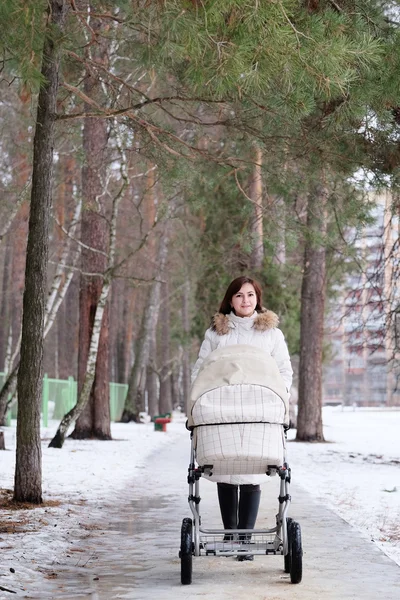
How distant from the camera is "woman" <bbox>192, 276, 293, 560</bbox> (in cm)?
570

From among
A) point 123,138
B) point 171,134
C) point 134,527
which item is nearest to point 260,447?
point 134,527

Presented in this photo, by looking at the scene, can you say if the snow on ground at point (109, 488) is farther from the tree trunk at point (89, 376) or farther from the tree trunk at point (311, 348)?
the tree trunk at point (311, 348)

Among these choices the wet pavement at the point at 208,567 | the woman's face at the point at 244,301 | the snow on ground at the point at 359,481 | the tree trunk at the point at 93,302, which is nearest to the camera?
the wet pavement at the point at 208,567

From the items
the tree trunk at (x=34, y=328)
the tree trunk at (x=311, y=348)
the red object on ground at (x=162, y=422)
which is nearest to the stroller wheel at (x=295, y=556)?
the tree trunk at (x=34, y=328)

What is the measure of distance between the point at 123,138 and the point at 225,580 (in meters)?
8.51

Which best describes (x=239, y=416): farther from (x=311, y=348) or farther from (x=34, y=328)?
(x=311, y=348)

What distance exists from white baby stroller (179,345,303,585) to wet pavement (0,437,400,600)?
200 millimetres

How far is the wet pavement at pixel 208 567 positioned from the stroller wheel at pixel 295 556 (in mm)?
70

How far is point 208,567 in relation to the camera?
579cm

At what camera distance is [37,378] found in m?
8.52

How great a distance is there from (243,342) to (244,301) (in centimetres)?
28

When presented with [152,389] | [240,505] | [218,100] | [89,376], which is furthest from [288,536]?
[152,389]

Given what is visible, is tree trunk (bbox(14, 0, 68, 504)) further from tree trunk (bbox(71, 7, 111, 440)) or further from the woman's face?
tree trunk (bbox(71, 7, 111, 440))

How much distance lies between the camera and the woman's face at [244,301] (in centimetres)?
593
